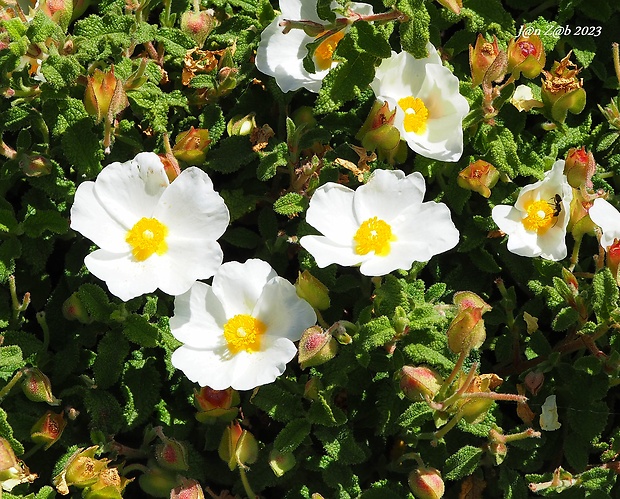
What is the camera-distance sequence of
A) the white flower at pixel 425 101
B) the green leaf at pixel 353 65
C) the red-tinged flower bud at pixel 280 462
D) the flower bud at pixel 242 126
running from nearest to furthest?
the red-tinged flower bud at pixel 280 462 < the green leaf at pixel 353 65 < the white flower at pixel 425 101 < the flower bud at pixel 242 126

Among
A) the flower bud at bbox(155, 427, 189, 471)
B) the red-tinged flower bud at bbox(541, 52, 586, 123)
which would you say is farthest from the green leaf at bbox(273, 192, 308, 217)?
the red-tinged flower bud at bbox(541, 52, 586, 123)

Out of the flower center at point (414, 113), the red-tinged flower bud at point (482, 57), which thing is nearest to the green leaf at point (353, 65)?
the flower center at point (414, 113)

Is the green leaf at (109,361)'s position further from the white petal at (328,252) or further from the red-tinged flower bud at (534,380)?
the red-tinged flower bud at (534,380)

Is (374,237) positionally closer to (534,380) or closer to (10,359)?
(534,380)

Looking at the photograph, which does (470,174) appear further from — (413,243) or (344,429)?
(344,429)

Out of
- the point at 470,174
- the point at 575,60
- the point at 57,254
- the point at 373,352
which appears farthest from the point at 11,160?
the point at 575,60

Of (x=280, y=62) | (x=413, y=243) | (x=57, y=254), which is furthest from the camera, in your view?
(x=57, y=254)

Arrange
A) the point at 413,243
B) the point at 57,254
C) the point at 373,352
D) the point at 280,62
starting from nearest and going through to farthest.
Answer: the point at 413,243, the point at 373,352, the point at 280,62, the point at 57,254

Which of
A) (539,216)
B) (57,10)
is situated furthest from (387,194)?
(57,10)
